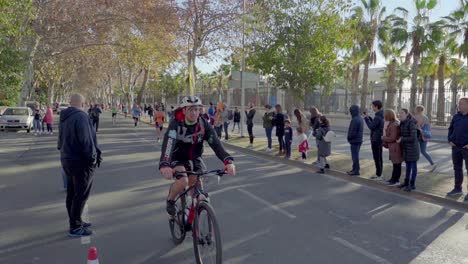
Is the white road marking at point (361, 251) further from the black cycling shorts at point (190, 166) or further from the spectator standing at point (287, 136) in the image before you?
the spectator standing at point (287, 136)

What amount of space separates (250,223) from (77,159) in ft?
8.49

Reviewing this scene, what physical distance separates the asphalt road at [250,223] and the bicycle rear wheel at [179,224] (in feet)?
0.36

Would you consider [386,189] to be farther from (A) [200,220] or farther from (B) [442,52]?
(B) [442,52]

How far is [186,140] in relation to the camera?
16.0ft

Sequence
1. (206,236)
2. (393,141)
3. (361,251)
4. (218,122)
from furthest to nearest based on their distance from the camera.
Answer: (218,122) < (393,141) < (361,251) < (206,236)

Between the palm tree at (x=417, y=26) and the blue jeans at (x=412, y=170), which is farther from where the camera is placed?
the palm tree at (x=417, y=26)

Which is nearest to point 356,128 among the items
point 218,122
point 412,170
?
point 412,170

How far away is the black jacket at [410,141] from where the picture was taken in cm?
886

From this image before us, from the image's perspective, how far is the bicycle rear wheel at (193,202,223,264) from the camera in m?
4.20

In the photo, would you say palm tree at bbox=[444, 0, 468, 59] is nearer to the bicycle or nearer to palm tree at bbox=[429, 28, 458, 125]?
palm tree at bbox=[429, 28, 458, 125]

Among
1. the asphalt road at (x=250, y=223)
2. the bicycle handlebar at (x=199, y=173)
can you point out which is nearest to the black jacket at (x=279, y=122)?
the asphalt road at (x=250, y=223)

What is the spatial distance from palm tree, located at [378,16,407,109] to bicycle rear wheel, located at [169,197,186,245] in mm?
22733

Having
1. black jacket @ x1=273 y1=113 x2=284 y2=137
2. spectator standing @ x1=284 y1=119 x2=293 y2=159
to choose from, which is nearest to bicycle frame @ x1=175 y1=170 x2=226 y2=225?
spectator standing @ x1=284 y1=119 x2=293 y2=159

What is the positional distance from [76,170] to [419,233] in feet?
15.6
